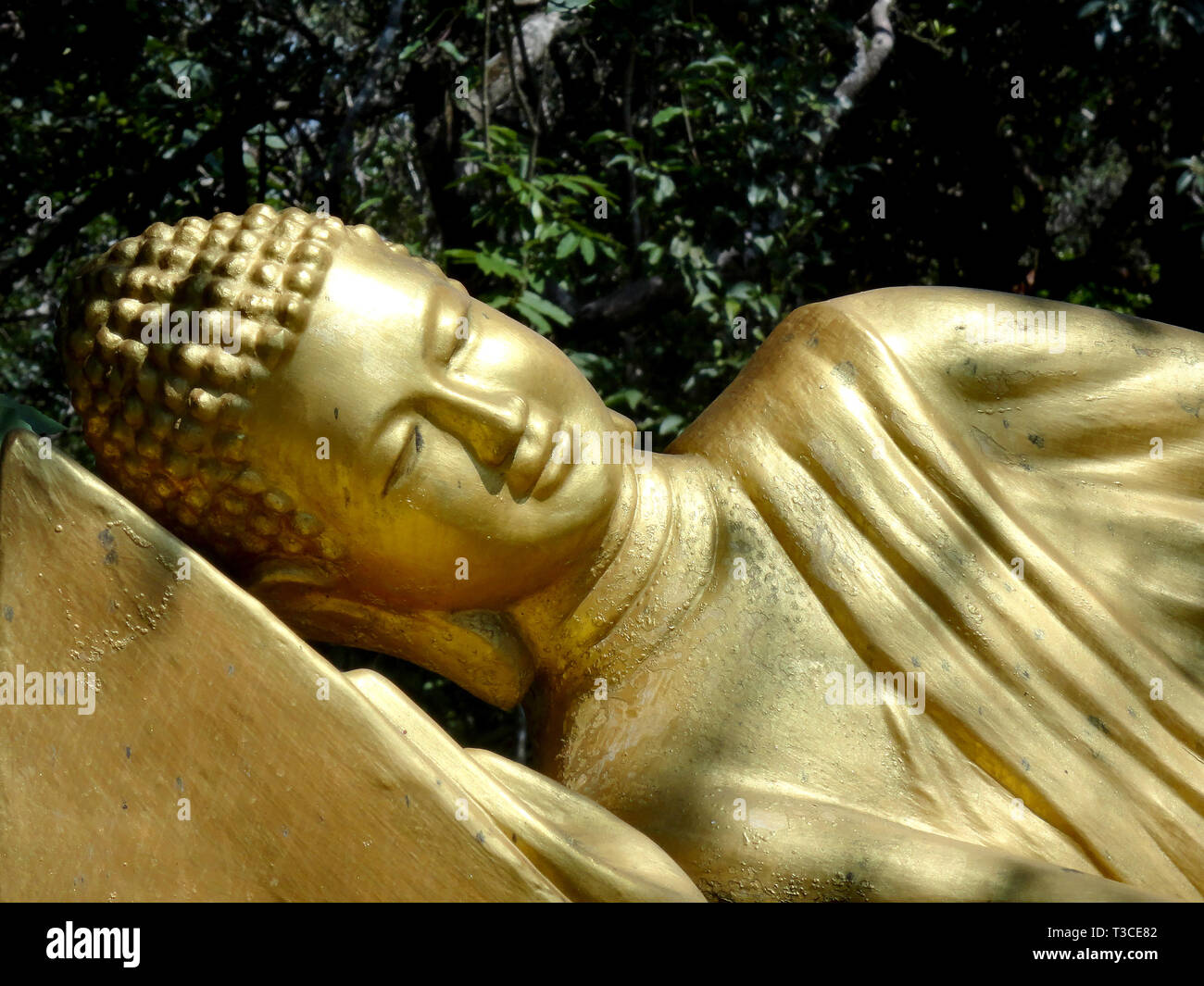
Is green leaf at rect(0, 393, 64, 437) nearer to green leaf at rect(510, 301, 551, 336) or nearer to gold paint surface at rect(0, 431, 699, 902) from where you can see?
gold paint surface at rect(0, 431, 699, 902)

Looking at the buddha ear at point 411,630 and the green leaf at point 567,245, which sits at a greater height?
the green leaf at point 567,245

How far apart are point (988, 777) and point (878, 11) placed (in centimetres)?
383

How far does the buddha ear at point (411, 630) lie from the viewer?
2.43 m

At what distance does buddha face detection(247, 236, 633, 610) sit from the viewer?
7.45 ft

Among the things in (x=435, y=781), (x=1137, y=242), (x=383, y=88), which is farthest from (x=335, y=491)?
(x=1137, y=242)

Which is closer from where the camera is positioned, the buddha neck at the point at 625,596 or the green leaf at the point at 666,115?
the buddha neck at the point at 625,596

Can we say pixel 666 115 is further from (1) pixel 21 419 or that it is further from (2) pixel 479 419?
(1) pixel 21 419

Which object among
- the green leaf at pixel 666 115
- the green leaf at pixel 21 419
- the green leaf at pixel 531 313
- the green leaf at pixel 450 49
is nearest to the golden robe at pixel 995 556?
the green leaf at pixel 21 419

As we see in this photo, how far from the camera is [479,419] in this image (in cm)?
232

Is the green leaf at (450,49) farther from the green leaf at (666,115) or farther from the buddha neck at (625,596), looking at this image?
the buddha neck at (625,596)

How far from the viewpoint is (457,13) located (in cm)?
480

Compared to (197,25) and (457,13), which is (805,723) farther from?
(197,25)

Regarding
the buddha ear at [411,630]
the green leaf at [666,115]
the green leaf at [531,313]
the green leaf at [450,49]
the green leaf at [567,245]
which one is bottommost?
the buddha ear at [411,630]

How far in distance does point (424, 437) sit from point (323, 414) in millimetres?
170
